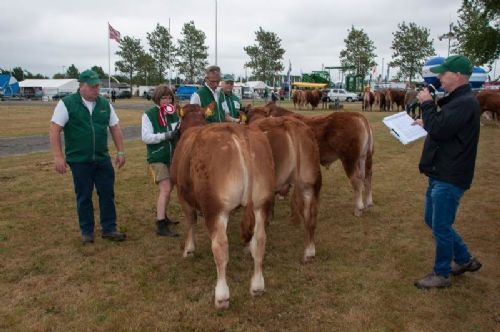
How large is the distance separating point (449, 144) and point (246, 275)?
93.5 inches

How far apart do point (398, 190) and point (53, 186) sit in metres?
6.61

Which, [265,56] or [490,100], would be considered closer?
[490,100]

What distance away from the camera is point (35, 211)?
6.68 meters

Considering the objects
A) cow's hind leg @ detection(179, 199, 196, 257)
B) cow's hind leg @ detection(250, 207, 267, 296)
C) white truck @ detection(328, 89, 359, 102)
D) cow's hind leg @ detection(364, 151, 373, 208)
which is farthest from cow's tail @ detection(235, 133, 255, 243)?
white truck @ detection(328, 89, 359, 102)

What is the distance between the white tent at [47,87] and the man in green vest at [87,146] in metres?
59.7

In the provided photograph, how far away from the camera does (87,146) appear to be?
5.14 meters

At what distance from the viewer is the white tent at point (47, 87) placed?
6212cm

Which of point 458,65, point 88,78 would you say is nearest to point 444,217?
point 458,65

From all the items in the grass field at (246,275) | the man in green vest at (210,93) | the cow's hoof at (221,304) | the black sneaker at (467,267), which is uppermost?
the man in green vest at (210,93)

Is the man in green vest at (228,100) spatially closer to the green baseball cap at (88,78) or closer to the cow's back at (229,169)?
the green baseball cap at (88,78)

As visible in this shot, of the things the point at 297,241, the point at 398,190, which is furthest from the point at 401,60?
the point at 297,241

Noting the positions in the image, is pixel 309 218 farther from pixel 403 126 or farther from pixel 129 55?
pixel 129 55

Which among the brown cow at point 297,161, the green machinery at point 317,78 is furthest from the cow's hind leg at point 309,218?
the green machinery at point 317,78

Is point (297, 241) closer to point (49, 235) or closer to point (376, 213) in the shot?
point (376, 213)
